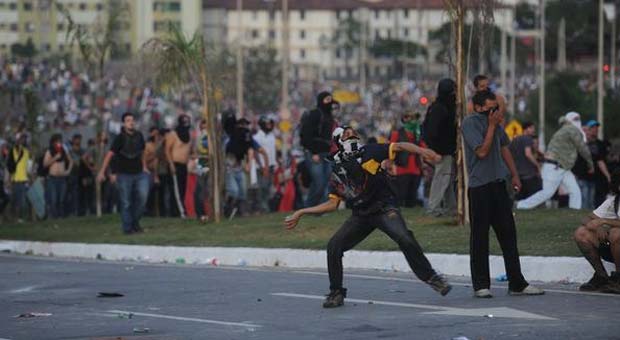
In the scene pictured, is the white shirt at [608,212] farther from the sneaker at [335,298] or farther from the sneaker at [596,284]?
the sneaker at [335,298]

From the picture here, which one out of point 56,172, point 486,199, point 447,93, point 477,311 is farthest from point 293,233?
point 56,172

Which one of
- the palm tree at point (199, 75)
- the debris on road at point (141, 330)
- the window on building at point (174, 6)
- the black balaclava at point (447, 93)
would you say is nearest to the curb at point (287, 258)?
the palm tree at point (199, 75)

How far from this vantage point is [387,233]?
14703mm

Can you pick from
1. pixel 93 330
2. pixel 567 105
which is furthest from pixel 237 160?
pixel 567 105

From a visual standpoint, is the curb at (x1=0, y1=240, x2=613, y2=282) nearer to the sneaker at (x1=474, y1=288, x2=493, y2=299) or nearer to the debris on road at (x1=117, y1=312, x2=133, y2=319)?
the sneaker at (x1=474, y1=288, x2=493, y2=299)

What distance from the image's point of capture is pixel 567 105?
6888 centimetres

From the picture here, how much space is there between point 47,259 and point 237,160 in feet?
15.5

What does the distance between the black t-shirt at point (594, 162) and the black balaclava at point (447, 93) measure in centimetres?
465

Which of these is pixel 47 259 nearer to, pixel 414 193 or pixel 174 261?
pixel 174 261

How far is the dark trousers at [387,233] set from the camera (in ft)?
48.0

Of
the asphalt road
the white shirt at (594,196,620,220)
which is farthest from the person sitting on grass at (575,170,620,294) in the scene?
the asphalt road

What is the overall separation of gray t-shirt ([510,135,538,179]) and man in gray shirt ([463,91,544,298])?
10.8 meters

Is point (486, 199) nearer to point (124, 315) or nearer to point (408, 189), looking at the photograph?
point (124, 315)

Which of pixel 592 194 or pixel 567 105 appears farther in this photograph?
pixel 567 105
